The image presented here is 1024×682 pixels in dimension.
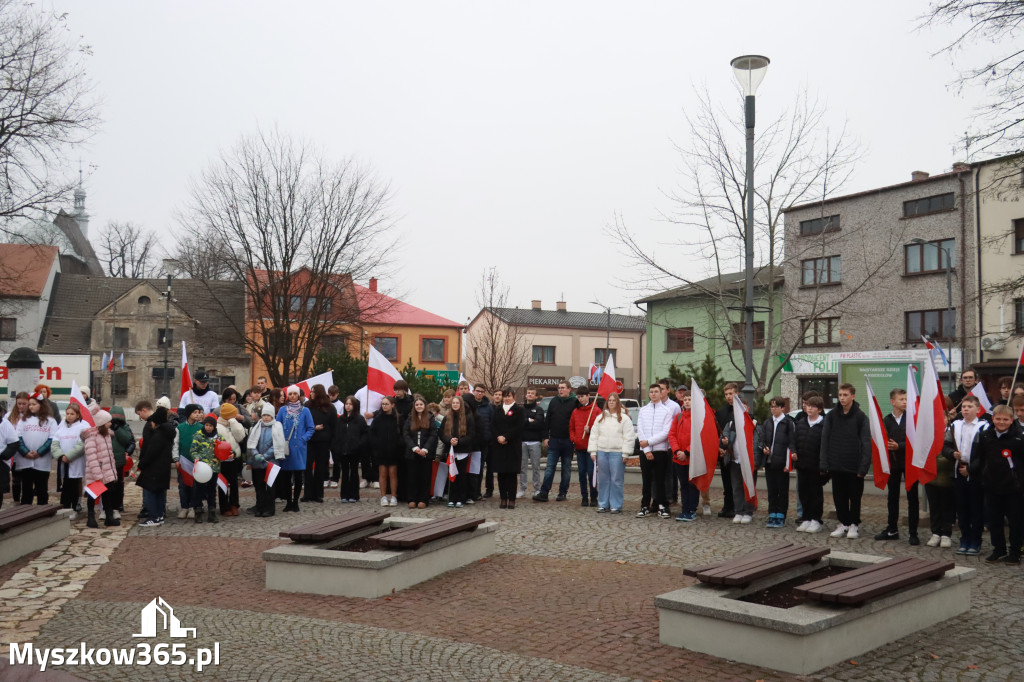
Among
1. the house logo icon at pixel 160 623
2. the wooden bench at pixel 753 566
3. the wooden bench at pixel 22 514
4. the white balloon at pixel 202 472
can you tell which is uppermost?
the white balloon at pixel 202 472

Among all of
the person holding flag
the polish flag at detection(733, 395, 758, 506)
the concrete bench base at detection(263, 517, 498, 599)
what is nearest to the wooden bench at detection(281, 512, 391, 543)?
the concrete bench base at detection(263, 517, 498, 599)

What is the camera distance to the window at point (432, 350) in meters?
69.7

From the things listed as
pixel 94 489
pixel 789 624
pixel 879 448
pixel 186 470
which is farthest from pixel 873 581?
pixel 94 489

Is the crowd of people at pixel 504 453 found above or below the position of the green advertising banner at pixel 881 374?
below

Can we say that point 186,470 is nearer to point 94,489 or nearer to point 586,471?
point 94,489

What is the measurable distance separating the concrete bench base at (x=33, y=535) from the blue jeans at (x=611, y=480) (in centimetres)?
726

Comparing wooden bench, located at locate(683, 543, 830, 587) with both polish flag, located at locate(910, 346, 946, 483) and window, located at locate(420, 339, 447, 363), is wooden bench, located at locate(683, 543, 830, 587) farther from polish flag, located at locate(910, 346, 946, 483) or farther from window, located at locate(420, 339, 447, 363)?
window, located at locate(420, 339, 447, 363)

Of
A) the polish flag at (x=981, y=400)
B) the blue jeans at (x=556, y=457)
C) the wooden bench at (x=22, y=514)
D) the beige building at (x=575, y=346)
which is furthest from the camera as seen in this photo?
the beige building at (x=575, y=346)

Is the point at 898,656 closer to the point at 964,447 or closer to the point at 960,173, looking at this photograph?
the point at 964,447

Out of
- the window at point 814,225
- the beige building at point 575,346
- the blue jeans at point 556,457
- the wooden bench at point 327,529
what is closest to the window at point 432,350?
the beige building at point 575,346

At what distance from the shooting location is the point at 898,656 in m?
6.09

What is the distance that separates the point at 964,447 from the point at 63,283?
64.5m

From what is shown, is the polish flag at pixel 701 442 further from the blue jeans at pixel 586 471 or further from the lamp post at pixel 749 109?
the blue jeans at pixel 586 471

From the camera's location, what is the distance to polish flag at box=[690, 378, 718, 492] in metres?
12.5
